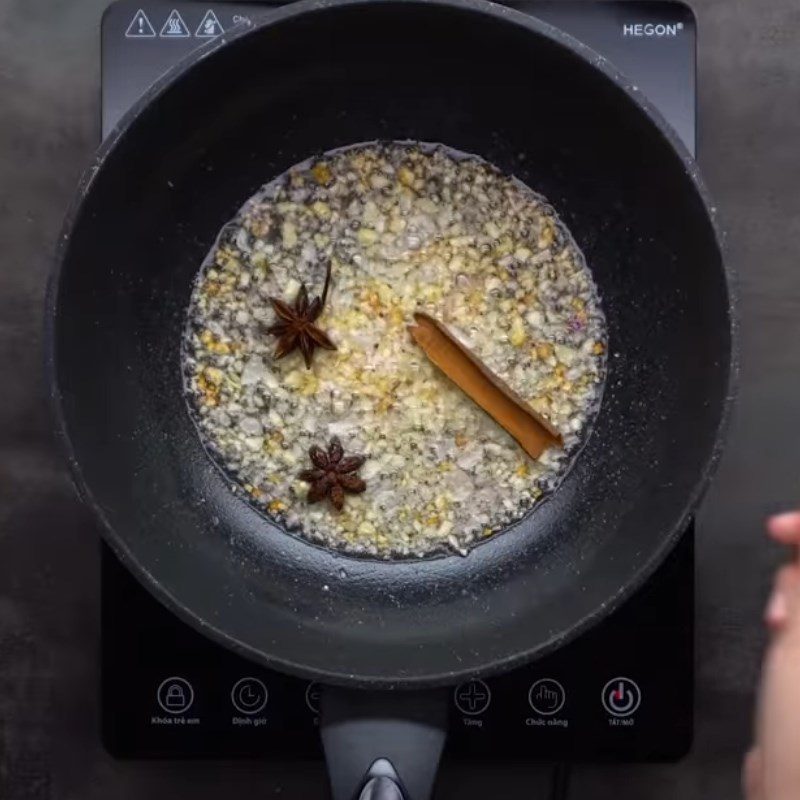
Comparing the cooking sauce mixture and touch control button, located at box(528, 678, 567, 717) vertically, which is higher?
the cooking sauce mixture

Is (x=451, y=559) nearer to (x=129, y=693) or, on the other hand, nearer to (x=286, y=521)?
(x=286, y=521)

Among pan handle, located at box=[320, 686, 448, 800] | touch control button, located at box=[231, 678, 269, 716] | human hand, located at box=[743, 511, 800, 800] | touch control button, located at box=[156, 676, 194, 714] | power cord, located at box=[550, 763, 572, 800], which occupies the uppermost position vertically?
human hand, located at box=[743, 511, 800, 800]

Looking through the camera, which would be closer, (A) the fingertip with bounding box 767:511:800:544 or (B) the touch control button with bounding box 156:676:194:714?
(A) the fingertip with bounding box 767:511:800:544

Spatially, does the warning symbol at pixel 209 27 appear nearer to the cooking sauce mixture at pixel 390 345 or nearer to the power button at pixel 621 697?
the cooking sauce mixture at pixel 390 345

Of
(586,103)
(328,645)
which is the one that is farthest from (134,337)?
(586,103)

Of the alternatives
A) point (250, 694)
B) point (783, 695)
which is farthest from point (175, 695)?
point (783, 695)

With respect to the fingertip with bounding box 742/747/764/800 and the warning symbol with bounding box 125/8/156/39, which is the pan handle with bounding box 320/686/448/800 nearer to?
the fingertip with bounding box 742/747/764/800

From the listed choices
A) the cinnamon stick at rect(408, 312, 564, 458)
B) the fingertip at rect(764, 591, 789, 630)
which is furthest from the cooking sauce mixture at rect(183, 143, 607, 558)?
the fingertip at rect(764, 591, 789, 630)
